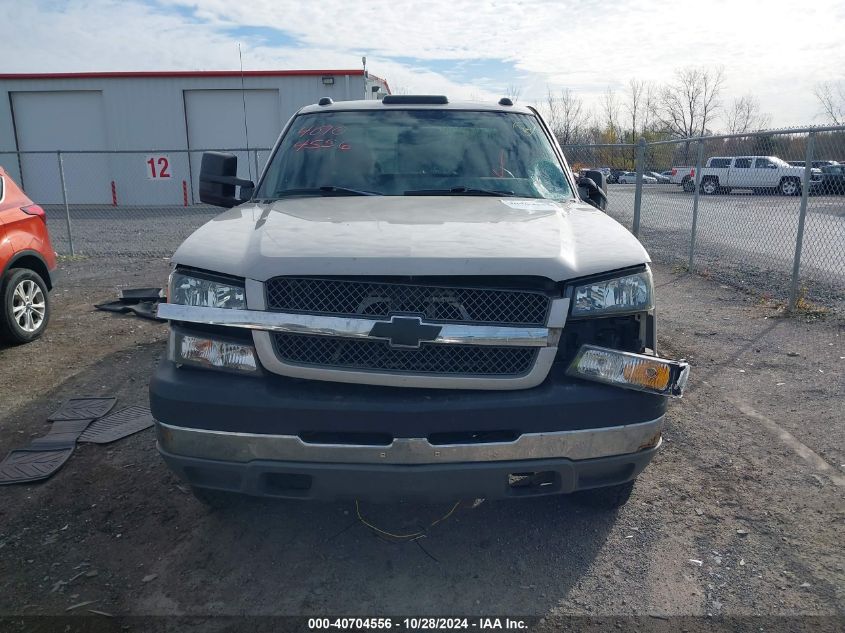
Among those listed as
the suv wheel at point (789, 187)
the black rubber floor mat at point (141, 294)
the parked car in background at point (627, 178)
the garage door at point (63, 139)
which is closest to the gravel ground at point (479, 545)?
the black rubber floor mat at point (141, 294)

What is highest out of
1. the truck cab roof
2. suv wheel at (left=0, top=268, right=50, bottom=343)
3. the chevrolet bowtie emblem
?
the truck cab roof

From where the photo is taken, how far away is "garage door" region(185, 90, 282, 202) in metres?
22.6

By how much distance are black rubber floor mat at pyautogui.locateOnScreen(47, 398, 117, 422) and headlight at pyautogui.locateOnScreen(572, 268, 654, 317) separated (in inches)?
144

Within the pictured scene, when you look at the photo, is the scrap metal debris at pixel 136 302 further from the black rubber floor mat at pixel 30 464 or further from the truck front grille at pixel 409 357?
the truck front grille at pixel 409 357

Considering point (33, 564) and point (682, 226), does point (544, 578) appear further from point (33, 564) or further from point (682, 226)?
point (682, 226)

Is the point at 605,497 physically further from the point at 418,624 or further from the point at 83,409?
the point at 83,409

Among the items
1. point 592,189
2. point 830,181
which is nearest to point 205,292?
point 592,189

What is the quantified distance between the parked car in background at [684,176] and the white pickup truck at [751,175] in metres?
0.30

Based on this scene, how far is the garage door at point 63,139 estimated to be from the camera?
23.2 metres

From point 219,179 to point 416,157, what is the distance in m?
1.26

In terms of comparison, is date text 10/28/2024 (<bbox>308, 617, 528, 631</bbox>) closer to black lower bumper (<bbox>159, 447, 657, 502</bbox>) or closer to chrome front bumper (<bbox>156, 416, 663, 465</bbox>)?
black lower bumper (<bbox>159, 447, 657, 502</bbox>)

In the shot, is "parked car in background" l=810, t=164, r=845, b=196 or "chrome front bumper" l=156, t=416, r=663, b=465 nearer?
"chrome front bumper" l=156, t=416, r=663, b=465

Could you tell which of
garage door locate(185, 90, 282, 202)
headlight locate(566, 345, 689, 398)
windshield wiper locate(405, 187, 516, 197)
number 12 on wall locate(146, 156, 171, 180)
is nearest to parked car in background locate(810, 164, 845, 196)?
windshield wiper locate(405, 187, 516, 197)

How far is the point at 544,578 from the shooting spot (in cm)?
296
